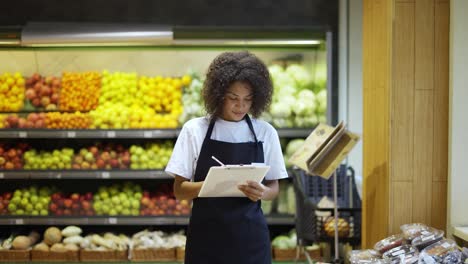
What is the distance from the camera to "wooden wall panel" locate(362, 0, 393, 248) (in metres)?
4.06

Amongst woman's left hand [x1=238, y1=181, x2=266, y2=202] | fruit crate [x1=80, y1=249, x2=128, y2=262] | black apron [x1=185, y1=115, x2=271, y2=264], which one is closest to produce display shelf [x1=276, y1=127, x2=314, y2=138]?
fruit crate [x1=80, y1=249, x2=128, y2=262]

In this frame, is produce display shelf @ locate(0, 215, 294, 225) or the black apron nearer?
the black apron

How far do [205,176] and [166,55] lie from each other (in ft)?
15.9

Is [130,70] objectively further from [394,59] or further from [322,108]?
[394,59]

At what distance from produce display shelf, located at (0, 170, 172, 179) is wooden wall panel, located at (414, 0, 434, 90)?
12.4ft

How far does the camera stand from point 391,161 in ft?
13.1

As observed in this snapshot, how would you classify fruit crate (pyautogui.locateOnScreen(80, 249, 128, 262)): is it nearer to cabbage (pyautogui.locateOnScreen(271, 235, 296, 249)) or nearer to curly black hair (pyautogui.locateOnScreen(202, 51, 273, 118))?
cabbage (pyautogui.locateOnScreen(271, 235, 296, 249))

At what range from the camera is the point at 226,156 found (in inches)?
124

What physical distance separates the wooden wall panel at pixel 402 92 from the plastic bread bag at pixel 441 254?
567 mm

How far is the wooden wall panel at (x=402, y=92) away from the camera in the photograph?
3986mm

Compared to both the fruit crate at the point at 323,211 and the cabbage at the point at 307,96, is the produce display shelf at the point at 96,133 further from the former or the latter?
the fruit crate at the point at 323,211

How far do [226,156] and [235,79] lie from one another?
Result: 35cm

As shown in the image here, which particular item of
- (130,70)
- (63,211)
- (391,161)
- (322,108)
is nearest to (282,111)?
(322,108)

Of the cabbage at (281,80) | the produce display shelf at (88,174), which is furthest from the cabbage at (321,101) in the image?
the produce display shelf at (88,174)
